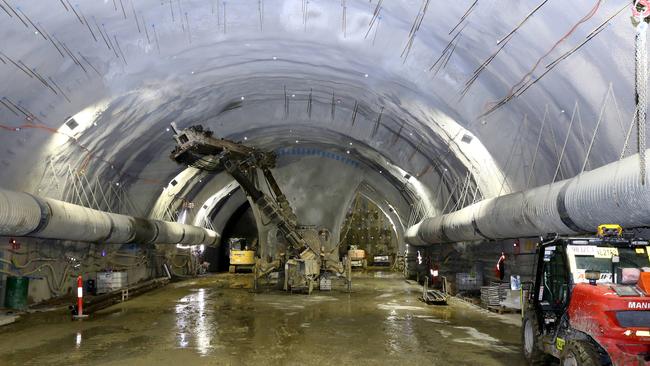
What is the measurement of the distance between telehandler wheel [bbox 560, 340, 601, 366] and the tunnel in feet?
0.11

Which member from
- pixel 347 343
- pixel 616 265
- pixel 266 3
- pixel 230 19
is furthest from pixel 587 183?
pixel 230 19

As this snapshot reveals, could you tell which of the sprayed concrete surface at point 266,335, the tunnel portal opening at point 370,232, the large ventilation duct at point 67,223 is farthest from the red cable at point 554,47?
the tunnel portal opening at point 370,232

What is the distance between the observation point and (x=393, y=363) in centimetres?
881

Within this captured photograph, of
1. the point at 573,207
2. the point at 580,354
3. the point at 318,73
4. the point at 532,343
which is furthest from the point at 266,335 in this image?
the point at 318,73

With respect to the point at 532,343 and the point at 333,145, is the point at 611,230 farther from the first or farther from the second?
the point at 333,145

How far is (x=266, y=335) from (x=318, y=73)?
6.96 m

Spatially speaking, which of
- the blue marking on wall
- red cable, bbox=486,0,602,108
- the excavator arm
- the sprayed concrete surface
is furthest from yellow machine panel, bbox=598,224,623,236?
the blue marking on wall

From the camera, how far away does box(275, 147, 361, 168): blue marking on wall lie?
83.4 feet

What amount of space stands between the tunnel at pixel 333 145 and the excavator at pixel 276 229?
0.10m

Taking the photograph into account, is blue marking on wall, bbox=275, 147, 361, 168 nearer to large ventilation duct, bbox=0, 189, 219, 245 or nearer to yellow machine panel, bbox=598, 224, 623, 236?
large ventilation duct, bbox=0, 189, 219, 245

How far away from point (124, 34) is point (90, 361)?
599cm

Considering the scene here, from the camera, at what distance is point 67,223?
14.9 m

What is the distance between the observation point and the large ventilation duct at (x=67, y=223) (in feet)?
39.6

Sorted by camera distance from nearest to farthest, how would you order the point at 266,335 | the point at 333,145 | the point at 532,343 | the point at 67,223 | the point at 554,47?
the point at 532,343 → the point at 554,47 → the point at 266,335 → the point at 67,223 → the point at 333,145
